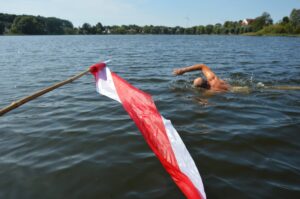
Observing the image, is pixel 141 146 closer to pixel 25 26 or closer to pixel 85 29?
pixel 25 26

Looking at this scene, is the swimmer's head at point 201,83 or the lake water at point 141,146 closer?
the lake water at point 141,146

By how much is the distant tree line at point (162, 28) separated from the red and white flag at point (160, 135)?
101768mm

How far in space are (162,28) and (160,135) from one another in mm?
151036

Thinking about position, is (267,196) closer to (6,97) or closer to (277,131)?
(277,131)

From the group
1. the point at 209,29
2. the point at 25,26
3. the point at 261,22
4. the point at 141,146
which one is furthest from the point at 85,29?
the point at 141,146

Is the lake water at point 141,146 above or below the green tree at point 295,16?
below

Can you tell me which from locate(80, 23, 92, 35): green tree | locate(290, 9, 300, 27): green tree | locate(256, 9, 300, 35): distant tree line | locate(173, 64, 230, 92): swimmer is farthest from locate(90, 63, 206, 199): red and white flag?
locate(80, 23, 92, 35): green tree

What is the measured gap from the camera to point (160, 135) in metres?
3.04

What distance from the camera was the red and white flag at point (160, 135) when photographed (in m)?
2.66

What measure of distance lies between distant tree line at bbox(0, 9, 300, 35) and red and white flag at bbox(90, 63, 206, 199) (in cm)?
10177

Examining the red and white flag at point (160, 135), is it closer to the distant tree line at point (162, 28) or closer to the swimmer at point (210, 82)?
the swimmer at point (210, 82)

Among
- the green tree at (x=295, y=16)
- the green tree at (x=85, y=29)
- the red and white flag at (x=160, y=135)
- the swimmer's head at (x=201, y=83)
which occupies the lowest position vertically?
the swimmer's head at (x=201, y=83)

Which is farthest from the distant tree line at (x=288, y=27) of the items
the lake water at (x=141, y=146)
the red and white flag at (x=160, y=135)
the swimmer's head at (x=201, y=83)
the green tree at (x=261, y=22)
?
the red and white flag at (x=160, y=135)

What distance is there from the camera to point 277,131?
19.4 ft
